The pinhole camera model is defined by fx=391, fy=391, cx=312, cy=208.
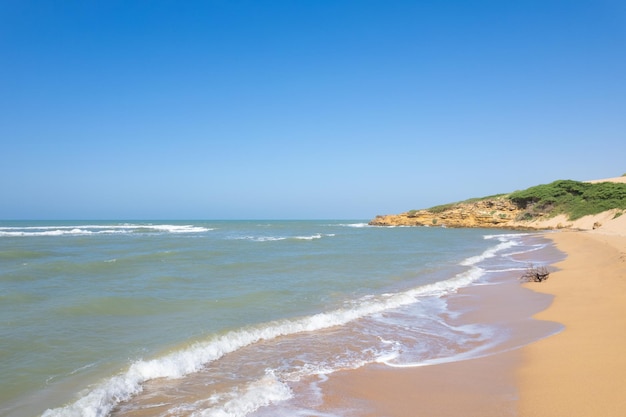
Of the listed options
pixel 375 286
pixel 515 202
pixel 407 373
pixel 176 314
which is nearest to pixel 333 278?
pixel 375 286

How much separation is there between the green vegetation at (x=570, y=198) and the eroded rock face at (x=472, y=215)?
181 cm

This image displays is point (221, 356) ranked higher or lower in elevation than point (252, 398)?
lower

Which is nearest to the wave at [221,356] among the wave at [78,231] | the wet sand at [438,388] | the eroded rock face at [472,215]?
the wet sand at [438,388]

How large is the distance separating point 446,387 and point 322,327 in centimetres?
370

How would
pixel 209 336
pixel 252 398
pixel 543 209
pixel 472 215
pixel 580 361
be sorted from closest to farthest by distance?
pixel 252 398 → pixel 580 361 → pixel 209 336 → pixel 543 209 → pixel 472 215

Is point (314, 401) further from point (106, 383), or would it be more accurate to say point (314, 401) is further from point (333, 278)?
point (333, 278)

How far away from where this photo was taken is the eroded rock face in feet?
190

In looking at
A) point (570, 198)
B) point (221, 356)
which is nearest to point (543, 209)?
point (570, 198)

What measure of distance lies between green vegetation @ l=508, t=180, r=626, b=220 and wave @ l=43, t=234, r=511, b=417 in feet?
141

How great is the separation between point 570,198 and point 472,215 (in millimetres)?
13640

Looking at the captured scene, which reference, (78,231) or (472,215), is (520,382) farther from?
(472,215)

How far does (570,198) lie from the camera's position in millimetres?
50594

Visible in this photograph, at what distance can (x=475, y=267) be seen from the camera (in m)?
16.8

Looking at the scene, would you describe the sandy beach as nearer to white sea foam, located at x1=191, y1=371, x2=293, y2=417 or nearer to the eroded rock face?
white sea foam, located at x1=191, y1=371, x2=293, y2=417
